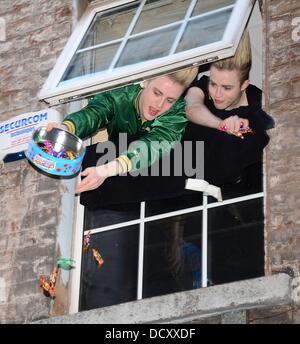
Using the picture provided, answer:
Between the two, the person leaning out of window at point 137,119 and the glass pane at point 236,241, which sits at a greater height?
the person leaning out of window at point 137,119

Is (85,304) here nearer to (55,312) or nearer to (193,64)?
(55,312)

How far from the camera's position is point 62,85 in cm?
943

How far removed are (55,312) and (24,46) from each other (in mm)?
2687

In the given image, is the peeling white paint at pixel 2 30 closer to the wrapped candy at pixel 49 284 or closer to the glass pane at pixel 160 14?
the glass pane at pixel 160 14

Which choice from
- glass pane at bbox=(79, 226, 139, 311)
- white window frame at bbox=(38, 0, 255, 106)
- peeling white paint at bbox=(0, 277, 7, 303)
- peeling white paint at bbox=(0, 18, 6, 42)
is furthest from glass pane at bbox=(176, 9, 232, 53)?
peeling white paint at bbox=(0, 277, 7, 303)

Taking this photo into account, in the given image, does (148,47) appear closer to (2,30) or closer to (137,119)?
(137,119)

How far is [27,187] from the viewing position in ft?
30.5

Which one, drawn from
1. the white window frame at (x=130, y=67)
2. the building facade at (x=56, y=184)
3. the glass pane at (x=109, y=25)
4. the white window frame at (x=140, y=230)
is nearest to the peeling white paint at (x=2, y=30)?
the building facade at (x=56, y=184)

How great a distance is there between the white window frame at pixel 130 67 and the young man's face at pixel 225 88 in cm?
30

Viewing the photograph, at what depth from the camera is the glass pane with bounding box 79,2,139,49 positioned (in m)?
9.78

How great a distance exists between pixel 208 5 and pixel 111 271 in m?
2.34

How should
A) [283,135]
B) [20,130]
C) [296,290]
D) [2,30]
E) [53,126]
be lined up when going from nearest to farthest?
[296,290], [283,135], [53,126], [20,130], [2,30]

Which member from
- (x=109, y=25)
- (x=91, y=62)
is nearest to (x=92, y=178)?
(x=91, y=62)

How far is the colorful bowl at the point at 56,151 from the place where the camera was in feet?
29.1
